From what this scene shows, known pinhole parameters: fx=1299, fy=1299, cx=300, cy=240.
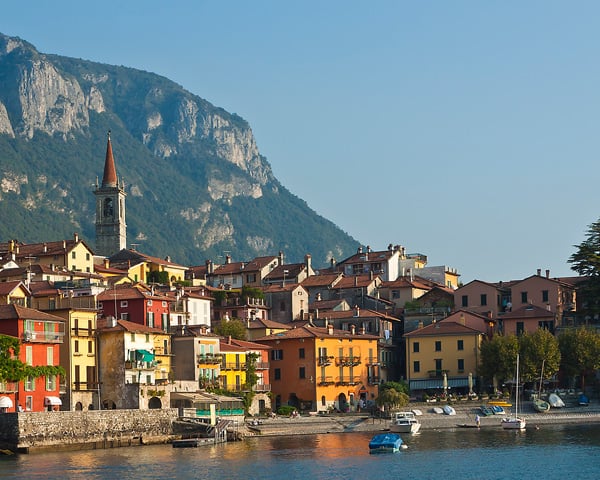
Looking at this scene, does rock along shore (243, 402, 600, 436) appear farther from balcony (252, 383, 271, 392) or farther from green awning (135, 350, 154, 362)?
green awning (135, 350, 154, 362)

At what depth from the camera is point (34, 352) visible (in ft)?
297

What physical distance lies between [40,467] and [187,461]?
9055 mm

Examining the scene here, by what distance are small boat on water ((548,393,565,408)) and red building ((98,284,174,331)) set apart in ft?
108

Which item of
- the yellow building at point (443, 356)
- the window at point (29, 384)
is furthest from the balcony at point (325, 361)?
the window at point (29, 384)

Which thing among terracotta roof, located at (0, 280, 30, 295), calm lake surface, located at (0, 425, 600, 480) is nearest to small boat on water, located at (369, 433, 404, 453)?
calm lake surface, located at (0, 425, 600, 480)

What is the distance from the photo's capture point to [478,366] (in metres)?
116

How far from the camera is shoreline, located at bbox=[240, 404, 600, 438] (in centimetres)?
10025

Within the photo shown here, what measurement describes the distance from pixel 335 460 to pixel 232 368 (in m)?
30.5

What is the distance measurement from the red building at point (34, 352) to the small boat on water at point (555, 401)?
42.3m

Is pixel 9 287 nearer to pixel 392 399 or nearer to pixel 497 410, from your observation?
pixel 392 399

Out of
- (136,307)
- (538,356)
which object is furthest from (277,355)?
(538,356)


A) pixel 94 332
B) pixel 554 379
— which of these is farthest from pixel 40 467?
pixel 554 379

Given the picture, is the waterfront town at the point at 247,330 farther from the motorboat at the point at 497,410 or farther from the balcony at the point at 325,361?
the motorboat at the point at 497,410

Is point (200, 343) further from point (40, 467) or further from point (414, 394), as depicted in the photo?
point (40, 467)
